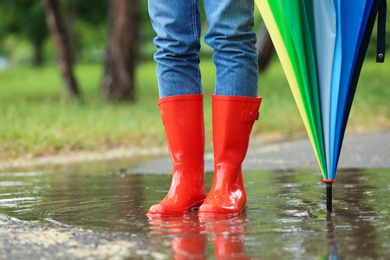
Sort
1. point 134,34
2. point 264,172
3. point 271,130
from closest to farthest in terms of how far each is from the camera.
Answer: point 264,172 < point 271,130 < point 134,34

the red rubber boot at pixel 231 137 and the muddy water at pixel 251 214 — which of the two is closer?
the muddy water at pixel 251 214

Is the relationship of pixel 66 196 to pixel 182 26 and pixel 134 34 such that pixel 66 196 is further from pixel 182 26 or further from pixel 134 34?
pixel 134 34

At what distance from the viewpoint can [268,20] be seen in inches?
124

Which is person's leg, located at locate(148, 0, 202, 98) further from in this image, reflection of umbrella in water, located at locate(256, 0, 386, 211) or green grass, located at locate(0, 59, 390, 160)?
green grass, located at locate(0, 59, 390, 160)

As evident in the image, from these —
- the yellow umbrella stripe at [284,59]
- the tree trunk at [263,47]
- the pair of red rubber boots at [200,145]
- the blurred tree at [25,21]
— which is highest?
the blurred tree at [25,21]

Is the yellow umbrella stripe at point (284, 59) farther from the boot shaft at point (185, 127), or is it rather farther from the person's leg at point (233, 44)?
the boot shaft at point (185, 127)

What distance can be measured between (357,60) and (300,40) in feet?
0.72

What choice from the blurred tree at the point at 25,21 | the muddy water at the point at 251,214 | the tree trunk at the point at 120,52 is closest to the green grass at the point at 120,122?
the tree trunk at the point at 120,52

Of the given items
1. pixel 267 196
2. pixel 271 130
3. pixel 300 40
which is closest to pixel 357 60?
pixel 300 40

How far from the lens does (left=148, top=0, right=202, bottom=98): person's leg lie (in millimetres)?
3342

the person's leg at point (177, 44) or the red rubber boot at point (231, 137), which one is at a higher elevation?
the person's leg at point (177, 44)

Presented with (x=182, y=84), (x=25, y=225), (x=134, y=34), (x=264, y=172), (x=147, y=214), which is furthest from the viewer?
(x=134, y=34)

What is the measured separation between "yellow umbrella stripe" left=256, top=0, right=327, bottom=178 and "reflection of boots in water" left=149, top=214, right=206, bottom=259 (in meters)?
0.54

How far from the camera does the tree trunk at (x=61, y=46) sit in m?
13.6
